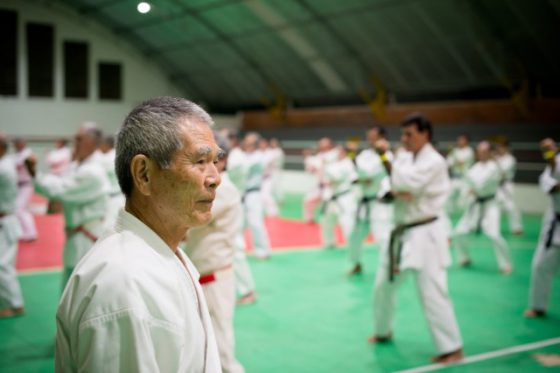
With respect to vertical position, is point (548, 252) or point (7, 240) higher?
point (7, 240)

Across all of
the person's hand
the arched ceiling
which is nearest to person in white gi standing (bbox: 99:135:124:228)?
the person's hand

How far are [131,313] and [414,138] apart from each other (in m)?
4.22

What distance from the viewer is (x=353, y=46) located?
1827cm

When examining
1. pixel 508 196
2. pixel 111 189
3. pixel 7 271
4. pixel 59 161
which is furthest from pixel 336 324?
pixel 59 161

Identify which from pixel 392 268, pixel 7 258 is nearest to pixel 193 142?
pixel 392 268

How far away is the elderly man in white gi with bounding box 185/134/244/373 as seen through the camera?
3680 mm

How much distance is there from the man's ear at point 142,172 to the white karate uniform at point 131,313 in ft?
0.28

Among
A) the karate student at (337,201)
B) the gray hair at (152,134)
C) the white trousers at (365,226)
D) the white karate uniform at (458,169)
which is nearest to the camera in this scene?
the gray hair at (152,134)

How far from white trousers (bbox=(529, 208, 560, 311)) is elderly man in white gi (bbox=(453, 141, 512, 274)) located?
214cm

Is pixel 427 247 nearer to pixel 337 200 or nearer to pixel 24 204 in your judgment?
pixel 337 200

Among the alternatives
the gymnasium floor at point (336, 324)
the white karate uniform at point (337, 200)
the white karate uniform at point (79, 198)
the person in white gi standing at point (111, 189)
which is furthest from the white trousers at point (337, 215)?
the white karate uniform at point (79, 198)

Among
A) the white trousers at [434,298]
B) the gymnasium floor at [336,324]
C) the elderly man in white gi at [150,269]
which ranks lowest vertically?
the gymnasium floor at [336,324]

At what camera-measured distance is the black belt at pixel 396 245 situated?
16.7 ft

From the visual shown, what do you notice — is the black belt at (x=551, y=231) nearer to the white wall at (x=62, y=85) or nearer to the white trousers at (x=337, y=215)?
the white trousers at (x=337, y=215)
